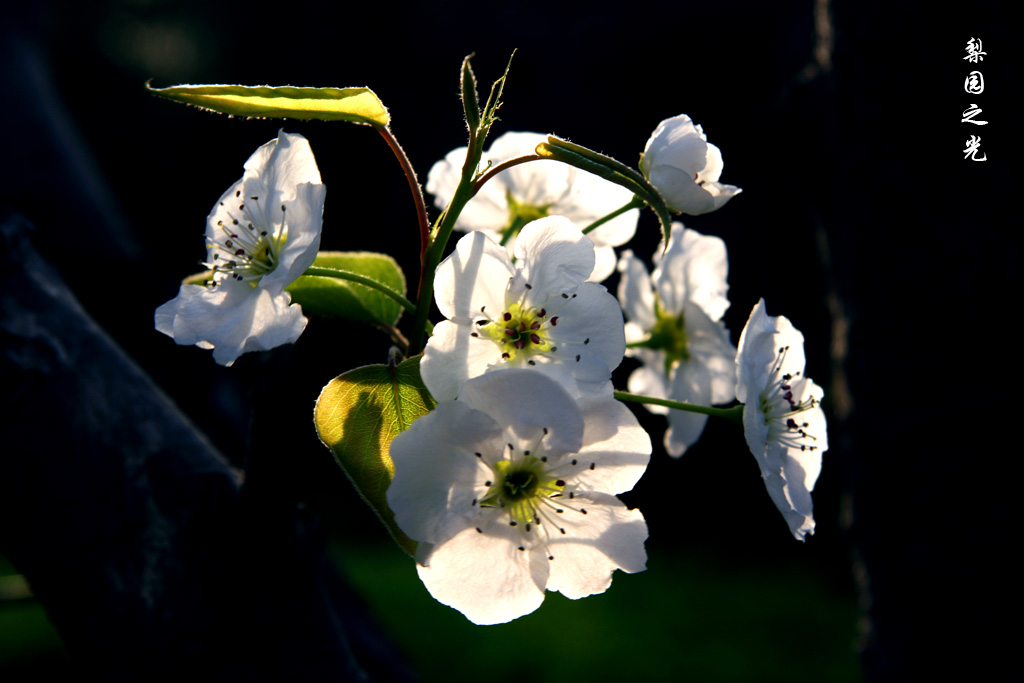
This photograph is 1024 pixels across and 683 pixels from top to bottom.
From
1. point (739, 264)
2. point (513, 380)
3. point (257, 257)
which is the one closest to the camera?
point (513, 380)

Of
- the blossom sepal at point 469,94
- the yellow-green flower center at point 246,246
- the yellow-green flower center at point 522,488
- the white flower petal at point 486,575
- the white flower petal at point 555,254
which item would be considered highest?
the blossom sepal at point 469,94

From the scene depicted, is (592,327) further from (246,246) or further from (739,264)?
(739,264)

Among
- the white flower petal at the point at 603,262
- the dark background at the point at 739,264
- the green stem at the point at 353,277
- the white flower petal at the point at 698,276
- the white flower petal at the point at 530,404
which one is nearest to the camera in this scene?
the white flower petal at the point at 530,404

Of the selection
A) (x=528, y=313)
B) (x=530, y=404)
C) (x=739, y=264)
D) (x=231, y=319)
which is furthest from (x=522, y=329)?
(x=739, y=264)

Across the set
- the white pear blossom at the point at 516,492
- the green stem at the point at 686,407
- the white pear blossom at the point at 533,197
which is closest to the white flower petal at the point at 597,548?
the white pear blossom at the point at 516,492

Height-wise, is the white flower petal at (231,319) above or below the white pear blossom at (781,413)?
above

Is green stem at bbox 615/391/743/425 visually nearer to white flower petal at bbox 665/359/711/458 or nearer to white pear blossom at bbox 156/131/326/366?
white flower petal at bbox 665/359/711/458

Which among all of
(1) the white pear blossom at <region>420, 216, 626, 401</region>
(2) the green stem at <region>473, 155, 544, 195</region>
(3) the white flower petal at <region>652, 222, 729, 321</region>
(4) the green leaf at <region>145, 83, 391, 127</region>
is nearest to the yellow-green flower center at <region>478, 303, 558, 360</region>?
(1) the white pear blossom at <region>420, 216, 626, 401</region>

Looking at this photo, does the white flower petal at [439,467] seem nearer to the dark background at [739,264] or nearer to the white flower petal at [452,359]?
the white flower petal at [452,359]
